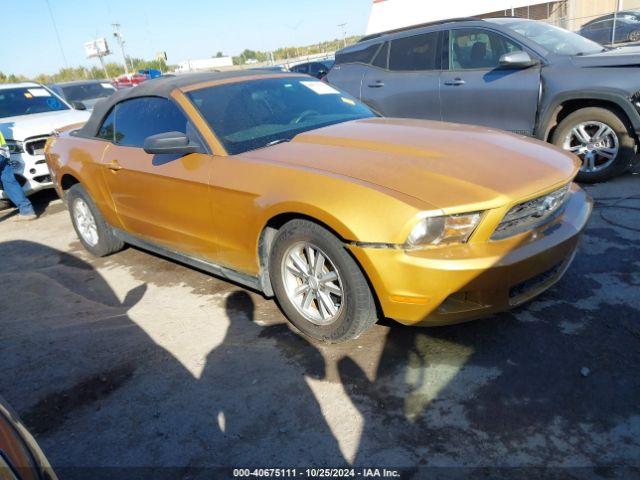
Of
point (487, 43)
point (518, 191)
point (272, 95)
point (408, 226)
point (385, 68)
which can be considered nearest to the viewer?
point (408, 226)

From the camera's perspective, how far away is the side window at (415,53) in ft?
21.6

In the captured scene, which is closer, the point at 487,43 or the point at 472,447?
the point at 472,447

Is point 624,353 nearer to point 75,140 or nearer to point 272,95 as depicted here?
point 272,95

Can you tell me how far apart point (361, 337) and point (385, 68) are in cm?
491

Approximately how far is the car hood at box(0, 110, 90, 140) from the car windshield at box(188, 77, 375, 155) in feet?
16.1

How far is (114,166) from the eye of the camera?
425 cm

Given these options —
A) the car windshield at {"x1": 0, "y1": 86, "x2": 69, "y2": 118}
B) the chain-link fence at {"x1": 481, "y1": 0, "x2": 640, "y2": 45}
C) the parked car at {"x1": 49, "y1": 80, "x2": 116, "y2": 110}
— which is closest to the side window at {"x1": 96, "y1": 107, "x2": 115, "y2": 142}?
the car windshield at {"x1": 0, "y1": 86, "x2": 69, "y2": 118}

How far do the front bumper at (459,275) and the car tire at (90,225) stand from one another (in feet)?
10.4

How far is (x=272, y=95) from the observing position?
4.04 meters

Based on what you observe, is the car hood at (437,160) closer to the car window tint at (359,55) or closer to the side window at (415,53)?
the side window at (415,53)

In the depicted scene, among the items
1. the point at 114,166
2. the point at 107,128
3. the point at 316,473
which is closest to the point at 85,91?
the point at 107,128

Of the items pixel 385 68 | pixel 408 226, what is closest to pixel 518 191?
pixel 408 226

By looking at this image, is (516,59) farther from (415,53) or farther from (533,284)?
(533,284)

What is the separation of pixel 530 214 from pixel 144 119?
303cm
